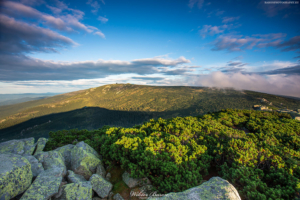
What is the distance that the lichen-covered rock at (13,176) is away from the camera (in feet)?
20.3

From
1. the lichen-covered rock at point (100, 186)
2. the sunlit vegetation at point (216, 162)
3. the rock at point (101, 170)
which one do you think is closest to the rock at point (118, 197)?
the lichen-covered rock at point (100, 186)

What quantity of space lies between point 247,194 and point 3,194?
1241 centimetres

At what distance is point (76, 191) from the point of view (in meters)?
7.74

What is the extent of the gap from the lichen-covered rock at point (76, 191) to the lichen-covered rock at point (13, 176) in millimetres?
1988

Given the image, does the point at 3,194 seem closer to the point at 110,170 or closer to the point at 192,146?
the point at 110,170

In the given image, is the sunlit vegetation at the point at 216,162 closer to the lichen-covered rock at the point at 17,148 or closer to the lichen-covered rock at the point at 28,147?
the lichen-covered rock at the point at 28,147

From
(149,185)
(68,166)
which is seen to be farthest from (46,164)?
(149,185)

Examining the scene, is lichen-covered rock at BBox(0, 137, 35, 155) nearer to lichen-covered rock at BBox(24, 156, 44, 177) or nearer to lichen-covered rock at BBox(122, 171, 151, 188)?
lichen-covered rock at BBox(24, 156, 44, 177)

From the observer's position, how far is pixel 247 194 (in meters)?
6.94

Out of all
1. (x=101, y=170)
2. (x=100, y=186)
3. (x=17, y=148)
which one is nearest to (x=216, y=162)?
(x=100, y=186)

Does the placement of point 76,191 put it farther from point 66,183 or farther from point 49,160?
point 49,160

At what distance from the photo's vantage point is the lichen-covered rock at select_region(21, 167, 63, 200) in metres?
6.61

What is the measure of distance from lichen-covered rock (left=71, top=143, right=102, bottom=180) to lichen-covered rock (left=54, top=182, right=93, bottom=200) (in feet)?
7.49

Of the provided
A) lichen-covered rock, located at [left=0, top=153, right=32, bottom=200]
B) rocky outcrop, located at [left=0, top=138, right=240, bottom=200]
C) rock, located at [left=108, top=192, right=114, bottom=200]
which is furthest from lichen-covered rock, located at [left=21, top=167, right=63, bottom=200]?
rock, located at [left=108, top=192, right=114, bottom=200]
